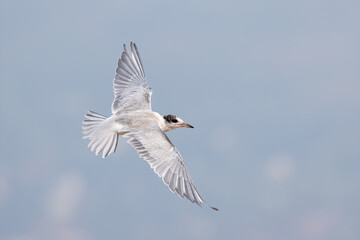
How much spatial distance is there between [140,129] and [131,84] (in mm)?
2490

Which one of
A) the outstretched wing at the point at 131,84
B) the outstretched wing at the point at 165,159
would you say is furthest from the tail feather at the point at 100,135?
the outstretched wing at the point at 131,84

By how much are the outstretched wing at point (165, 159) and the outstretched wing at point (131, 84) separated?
5.60 feet

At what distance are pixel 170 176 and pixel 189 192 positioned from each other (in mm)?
460

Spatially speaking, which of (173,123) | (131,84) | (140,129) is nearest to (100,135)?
(140,129)

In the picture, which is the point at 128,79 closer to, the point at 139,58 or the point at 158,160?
the point at 139,58

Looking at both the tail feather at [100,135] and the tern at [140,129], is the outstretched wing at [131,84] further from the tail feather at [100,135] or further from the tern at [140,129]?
the tail feather at [100,135]

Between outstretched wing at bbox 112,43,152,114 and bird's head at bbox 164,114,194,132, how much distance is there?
59cm

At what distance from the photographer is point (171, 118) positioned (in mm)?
11914

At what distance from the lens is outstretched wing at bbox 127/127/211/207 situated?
9.91 meters

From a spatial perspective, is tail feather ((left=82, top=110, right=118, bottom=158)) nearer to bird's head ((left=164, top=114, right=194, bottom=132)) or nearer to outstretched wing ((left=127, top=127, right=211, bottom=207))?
outstretched wing ((left=127, top=127, right=211, bottom=207))

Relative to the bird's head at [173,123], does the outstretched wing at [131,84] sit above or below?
above

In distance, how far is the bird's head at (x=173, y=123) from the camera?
1190 centimetres

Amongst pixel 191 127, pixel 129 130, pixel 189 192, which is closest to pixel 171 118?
pixel 191 127

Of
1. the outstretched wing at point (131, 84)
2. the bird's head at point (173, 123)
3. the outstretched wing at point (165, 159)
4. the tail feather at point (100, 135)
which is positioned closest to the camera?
the outstretched wing at point (165, 159)
